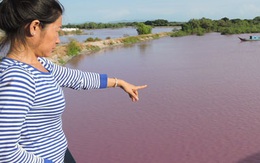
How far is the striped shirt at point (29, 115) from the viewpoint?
0.70m

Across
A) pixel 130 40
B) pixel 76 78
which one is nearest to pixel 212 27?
pixel 130 40

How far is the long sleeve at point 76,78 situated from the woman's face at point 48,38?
17cm

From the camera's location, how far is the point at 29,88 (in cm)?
72

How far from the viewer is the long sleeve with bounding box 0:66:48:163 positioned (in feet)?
2.27

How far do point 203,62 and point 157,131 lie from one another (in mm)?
8062

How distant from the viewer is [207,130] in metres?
5.03

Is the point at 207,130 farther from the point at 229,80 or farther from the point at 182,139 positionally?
the point at 229,80

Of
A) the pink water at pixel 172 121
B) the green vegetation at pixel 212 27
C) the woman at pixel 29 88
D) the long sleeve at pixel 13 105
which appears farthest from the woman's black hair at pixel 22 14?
the green vegetation at pixel 212 27

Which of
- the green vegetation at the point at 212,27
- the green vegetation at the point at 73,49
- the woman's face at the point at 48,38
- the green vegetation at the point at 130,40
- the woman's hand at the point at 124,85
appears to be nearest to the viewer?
the woman's face at the point at 48,38

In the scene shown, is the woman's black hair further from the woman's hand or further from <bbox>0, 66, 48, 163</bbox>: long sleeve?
the woman's hand

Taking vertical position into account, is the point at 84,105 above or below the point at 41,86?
below

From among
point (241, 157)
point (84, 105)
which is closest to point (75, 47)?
point (84, 105)

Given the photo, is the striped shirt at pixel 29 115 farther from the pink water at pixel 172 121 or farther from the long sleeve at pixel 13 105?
the pink water at pixel 172 121

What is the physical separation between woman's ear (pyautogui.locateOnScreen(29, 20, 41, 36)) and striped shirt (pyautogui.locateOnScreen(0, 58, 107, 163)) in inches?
3.2
